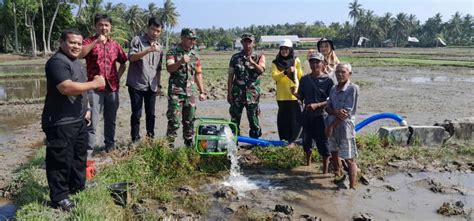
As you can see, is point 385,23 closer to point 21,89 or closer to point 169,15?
point 169,15

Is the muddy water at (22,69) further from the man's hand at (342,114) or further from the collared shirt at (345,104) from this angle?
the man's hand at (342,114)

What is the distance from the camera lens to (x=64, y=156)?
3859 mm

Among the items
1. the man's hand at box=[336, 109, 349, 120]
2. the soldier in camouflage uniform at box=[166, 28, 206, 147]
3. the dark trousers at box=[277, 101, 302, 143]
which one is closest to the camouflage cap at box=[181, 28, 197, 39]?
the soldier in camouflage uniform at box=[166, 28, 206, 147]

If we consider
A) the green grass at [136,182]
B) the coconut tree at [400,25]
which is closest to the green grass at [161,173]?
the green grass at [136,182]

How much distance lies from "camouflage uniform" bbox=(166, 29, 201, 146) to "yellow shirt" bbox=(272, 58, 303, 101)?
129 cm

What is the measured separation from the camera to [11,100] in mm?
14375

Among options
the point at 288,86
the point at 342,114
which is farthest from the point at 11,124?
the point at 342,114

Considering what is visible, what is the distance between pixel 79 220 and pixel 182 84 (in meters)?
3.01

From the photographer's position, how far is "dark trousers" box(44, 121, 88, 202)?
12.4 ft

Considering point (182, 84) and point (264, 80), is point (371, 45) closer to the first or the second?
point (264, 80)

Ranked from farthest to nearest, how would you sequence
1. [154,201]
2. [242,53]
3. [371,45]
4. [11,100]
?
[371,45], [11,100], [242,53], [154,201]

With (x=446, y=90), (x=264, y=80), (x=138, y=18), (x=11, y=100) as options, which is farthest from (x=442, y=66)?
(x=138, y=18)

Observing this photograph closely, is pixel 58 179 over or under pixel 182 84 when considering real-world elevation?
under

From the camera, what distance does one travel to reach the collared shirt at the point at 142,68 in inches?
236
